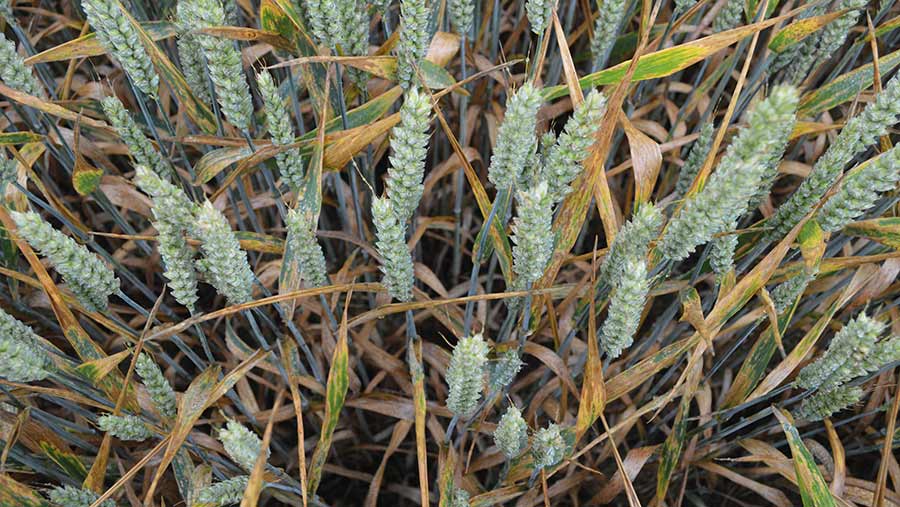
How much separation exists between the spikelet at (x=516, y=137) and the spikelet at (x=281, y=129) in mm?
300

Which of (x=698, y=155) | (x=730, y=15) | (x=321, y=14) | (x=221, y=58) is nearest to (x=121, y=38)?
(x=221, y=58)

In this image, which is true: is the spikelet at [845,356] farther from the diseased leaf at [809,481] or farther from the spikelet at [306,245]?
the spikelet at [306,245]

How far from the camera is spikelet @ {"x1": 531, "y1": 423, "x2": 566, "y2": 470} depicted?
956 millimetres

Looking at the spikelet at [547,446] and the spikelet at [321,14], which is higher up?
the spikelet at [321,14]

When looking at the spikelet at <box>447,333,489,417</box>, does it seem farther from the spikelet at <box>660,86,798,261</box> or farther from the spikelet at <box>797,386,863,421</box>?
the spikelet at <box>797,386,863,421</box>

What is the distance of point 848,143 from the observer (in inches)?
36.1

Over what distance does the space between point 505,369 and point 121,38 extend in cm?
68

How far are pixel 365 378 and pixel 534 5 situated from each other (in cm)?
76

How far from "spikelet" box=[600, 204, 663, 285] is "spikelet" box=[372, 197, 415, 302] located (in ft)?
0.88

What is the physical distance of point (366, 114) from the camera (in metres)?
1.18

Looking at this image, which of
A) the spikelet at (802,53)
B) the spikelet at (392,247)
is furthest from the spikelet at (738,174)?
the spikelet at (802,53)

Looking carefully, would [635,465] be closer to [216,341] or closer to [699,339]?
[699,339]

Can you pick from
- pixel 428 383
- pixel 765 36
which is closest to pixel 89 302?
pixel 428 383

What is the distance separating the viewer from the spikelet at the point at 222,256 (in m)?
0.81
